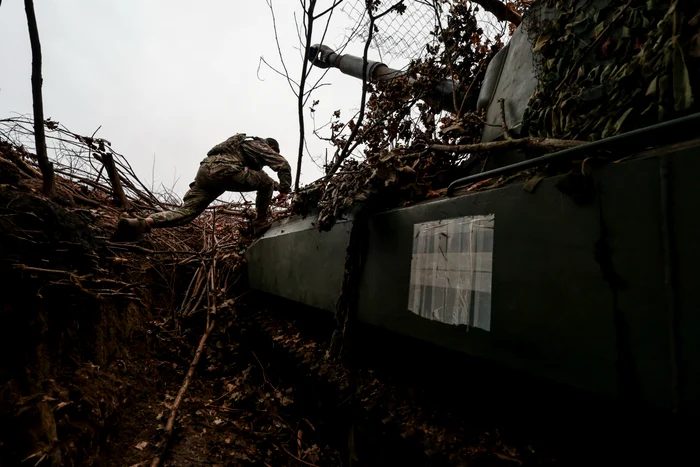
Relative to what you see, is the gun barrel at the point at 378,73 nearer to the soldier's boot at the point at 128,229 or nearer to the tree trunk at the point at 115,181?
the tree trunk at the point at 115,181

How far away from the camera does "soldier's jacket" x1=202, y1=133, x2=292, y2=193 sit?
463 cm

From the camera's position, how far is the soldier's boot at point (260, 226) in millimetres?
3863

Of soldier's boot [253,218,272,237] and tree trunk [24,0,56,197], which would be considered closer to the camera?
tree trunk [24,0,56,197]

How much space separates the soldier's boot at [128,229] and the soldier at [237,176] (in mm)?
555

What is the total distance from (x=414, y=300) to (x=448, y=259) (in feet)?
0.82

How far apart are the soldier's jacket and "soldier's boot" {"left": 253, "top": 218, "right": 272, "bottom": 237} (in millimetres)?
620

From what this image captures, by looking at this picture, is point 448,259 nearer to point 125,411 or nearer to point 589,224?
point 589,224

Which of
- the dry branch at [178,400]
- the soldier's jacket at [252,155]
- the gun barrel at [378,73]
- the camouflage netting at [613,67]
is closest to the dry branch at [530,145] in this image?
the camouflage netting at [613,67]

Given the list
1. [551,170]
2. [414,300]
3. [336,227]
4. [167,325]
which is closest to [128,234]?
[167,325]

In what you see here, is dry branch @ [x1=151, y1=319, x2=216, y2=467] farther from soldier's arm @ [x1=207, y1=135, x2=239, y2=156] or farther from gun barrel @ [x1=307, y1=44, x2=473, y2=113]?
gun barrel @ [x1=307, y1=44, x2=473, y2=113]

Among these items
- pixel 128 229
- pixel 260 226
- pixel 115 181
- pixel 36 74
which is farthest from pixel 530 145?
pixel 115 181

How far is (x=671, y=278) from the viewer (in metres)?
0.65

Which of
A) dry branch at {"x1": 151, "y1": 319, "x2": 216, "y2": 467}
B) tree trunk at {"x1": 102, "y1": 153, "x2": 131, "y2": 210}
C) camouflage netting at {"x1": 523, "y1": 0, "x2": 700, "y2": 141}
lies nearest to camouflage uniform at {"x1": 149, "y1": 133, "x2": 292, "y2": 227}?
tree trunk at {"x1": 102, "y1": 153, "x2": 131, "y2": 210}

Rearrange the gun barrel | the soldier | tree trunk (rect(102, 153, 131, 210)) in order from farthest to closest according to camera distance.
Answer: the soldier
tree trunk (rect(102, 153, 131, 210))
the gun barrel
